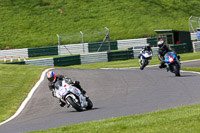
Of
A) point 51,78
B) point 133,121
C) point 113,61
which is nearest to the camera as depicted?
point 133,121

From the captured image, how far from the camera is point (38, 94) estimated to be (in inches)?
661

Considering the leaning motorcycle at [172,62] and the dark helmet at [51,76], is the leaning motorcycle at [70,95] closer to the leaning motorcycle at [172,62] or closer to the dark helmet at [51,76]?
the dark helmet at [51,76]

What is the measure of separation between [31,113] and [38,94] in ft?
12.0

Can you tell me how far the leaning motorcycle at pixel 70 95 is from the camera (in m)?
11.9

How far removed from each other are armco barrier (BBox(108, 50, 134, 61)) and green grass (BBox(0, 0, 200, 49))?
10.6 m

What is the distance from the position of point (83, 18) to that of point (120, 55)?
54.1ft

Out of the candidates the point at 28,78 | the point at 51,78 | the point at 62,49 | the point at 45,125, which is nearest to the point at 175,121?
the point at 45,125

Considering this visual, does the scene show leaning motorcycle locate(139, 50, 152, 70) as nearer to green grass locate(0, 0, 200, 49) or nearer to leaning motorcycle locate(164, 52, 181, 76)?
leaning motorcycle locate(164, 52, 181, 76)

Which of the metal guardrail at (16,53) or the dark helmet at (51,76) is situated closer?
the dark helmet at (51,76)

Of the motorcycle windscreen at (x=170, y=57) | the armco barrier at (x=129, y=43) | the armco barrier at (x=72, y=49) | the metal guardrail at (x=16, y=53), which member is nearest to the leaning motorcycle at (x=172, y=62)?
the motorcycle windscreen at (x=170, y=57)

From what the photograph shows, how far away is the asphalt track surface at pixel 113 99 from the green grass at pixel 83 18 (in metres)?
25.9

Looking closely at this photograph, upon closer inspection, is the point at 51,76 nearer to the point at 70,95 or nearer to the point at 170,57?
the point at 70,95

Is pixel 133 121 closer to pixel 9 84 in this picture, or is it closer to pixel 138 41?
pixel 9 84

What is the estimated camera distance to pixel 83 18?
50.3 metres
